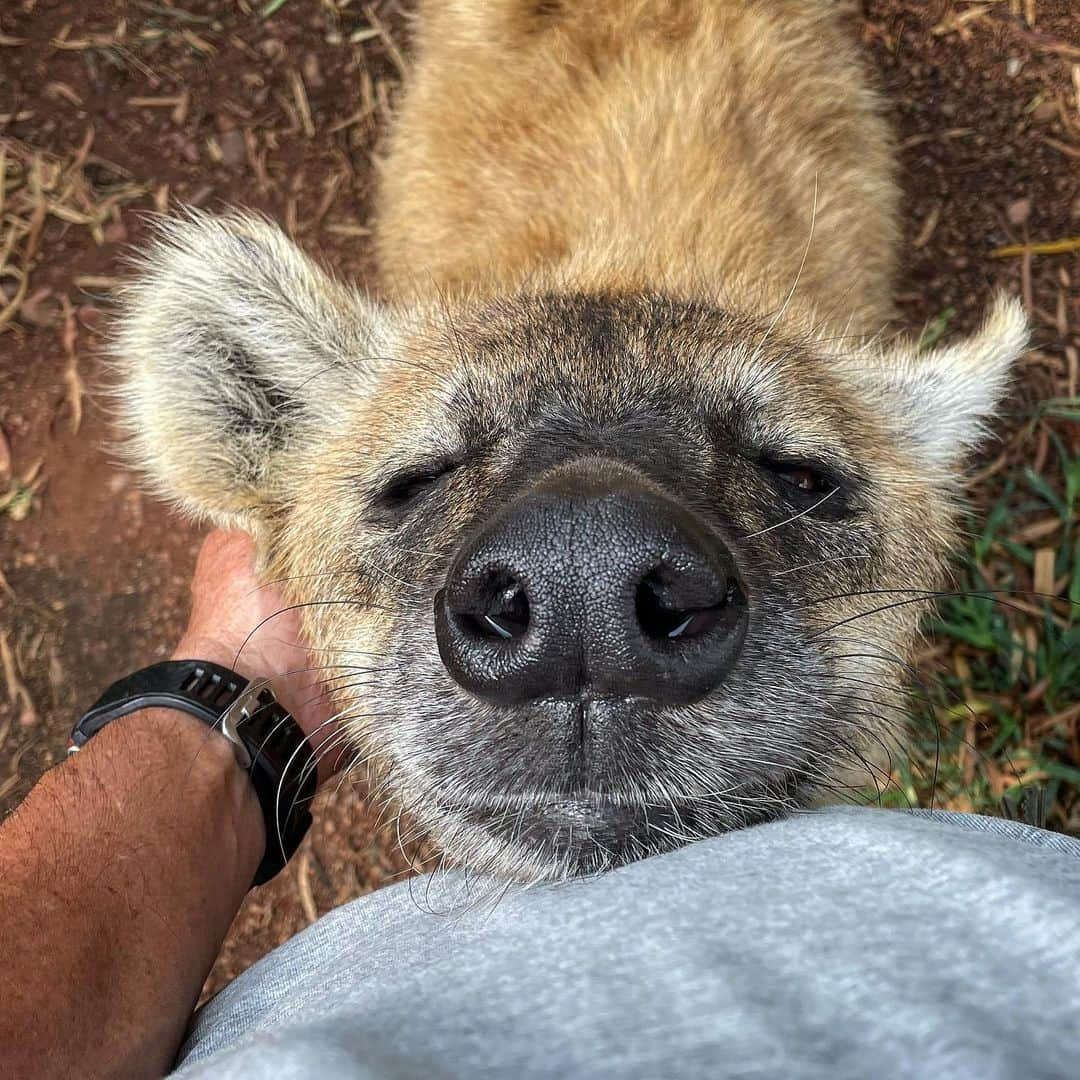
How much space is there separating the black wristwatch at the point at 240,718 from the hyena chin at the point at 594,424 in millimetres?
429

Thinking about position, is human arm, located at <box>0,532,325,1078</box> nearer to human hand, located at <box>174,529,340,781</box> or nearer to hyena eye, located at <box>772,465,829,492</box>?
human hand, located at <box>174,529,340,781</box>

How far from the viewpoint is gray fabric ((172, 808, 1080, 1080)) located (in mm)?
886

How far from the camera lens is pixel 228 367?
2361mm

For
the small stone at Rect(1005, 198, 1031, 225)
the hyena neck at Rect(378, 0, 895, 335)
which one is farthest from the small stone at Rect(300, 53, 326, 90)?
the small stone at Rect(1005, 198, 1031, 225)

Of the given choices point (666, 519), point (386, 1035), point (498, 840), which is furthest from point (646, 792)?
point (386, 1035)

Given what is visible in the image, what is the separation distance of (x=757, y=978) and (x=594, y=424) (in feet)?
3.34

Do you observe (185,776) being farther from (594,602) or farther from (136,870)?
(594,602)

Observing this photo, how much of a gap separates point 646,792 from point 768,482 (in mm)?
710

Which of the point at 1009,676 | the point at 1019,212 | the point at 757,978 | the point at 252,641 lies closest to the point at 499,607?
the point at 757,978

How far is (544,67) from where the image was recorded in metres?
2.92

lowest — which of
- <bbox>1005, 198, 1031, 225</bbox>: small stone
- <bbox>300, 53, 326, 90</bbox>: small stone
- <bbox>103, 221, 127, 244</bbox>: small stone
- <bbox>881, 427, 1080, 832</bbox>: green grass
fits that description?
<bbox>881, 427, 1080, 832</bbox>: green grass

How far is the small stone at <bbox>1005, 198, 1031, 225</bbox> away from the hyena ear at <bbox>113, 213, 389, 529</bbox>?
120 inches

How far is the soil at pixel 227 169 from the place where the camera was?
3.61m

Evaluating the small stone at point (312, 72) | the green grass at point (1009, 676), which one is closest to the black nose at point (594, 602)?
the green grass at point (1009, 676)
